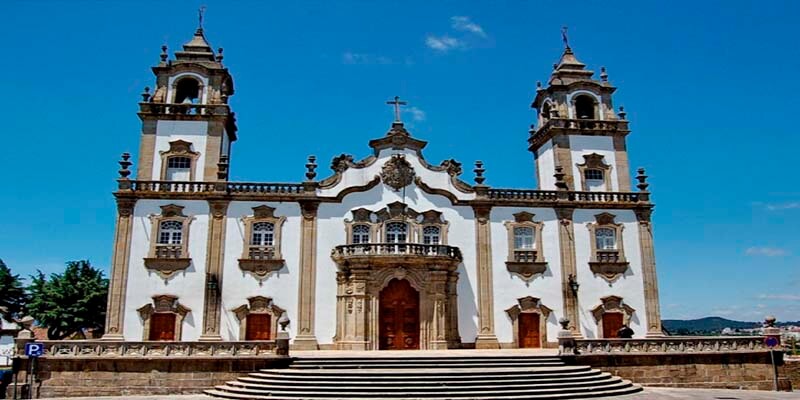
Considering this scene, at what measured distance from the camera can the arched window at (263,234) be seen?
2481 centimetres

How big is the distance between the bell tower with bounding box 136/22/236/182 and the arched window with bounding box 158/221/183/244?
216 centimetres

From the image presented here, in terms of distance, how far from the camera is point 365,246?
79.0ft

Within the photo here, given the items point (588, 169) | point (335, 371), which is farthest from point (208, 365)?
point (588, 169)

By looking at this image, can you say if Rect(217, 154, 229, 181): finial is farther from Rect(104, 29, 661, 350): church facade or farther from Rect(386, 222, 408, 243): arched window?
Rect(386, 222, 408, 243): arched window

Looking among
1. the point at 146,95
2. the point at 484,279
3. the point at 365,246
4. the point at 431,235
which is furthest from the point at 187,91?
the point at 484,279

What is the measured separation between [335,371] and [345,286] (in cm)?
715

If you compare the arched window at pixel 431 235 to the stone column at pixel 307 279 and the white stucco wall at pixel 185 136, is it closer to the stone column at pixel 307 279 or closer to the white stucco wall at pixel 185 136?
the stone column at pixel 307 279

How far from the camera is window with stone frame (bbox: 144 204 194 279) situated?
2400cm

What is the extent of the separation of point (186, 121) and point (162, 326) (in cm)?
870

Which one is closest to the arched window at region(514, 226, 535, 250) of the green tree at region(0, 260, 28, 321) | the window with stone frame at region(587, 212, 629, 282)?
the window with stone frame at region(587, 212, 629, 282)

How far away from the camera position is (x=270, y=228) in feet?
82.0

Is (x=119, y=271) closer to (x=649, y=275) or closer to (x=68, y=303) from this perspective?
(x=68, y=303)

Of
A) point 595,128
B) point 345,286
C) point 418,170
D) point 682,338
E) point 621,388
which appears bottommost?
point 621,388

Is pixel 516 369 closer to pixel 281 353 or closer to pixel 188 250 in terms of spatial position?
pixel 281 353
